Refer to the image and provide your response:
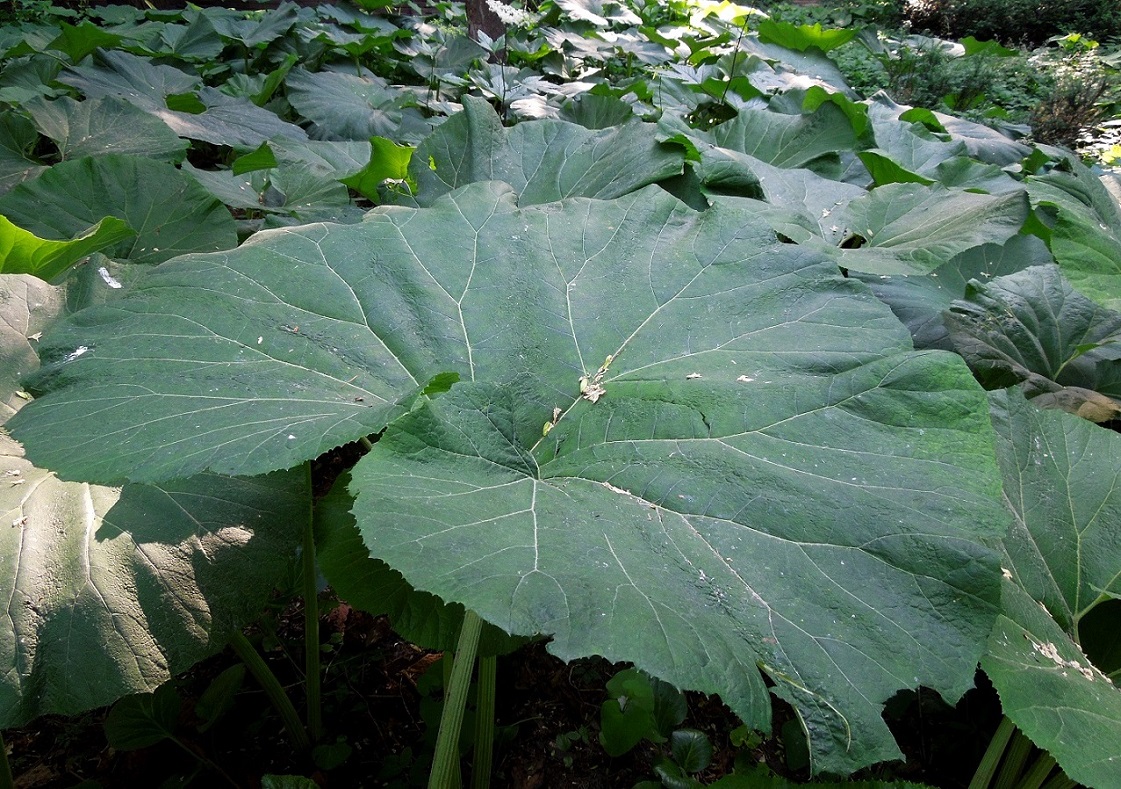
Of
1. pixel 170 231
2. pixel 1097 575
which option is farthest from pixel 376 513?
pixel 170 231

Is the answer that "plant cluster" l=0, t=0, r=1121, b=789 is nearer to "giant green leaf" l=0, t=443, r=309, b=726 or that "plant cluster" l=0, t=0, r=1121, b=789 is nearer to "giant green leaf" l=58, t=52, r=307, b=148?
"giant green leaf" l=0, t=443, r=309, b=726

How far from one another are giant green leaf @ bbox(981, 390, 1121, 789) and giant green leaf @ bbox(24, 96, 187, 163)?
248 centimetres

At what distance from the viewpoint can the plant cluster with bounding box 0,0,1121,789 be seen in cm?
78

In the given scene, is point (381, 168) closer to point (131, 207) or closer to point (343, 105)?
point (131, 207)

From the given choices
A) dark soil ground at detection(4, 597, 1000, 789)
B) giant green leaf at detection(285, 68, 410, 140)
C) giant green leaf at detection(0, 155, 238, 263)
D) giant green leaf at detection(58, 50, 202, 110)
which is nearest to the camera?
dark soil ground at detection(4, 597, 1000, 789)

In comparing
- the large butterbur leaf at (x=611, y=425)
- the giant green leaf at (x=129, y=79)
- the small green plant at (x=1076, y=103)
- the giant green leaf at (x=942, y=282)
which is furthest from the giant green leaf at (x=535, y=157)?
the small green plant at (x=1076, y=103)

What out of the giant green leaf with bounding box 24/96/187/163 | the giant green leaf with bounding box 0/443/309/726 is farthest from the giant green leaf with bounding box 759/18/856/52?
the giant green leaf with bounding box 0/443/309/726

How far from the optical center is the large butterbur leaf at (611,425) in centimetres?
74

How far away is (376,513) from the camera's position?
0.76 m

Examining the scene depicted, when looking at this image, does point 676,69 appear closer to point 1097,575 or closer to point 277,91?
point 277,91

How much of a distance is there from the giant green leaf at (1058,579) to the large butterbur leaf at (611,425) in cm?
17

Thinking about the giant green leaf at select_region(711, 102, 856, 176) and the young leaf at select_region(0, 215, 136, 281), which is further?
the giant green leaf at select_region(711, 102, 856, 176)

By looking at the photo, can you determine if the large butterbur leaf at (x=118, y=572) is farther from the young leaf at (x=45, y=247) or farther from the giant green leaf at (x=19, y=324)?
the young leaf at (x=45, y=247)

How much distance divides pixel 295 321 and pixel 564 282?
45cm
